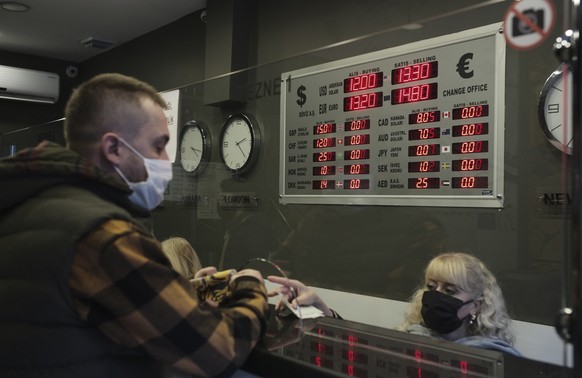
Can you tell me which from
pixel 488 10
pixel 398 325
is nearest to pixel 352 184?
pixel 398 325

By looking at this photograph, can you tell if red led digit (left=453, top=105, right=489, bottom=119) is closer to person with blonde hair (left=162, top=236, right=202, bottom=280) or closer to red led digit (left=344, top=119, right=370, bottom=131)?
red led digit (left=344, top=119, right=370, bottom=131)

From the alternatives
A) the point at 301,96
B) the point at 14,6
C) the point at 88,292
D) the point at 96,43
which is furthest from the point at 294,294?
the point at 96,43

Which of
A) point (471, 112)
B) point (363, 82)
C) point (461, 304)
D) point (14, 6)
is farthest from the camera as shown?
point (14, 6)

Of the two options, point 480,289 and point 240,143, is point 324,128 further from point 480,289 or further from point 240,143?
point 480,289

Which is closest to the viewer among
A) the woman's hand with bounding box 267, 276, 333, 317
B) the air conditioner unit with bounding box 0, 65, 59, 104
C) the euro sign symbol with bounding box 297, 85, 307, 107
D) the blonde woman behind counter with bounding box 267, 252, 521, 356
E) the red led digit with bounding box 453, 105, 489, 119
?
the woman's hand with bounding box 267, 276, 333, 317

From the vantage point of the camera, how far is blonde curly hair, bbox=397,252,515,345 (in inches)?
67.4

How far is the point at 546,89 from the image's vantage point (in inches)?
55.1

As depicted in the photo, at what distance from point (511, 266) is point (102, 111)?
1185 millimetres

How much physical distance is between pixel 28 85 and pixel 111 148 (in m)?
4.41

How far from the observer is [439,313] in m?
1.68

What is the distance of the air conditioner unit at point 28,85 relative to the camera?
492 cm

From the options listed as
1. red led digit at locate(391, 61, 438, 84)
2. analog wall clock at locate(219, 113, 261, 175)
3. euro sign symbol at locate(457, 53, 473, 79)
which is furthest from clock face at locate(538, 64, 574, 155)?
analog wall clock at locate(219, 113, 261, 175)

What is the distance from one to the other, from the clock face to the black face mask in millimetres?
564

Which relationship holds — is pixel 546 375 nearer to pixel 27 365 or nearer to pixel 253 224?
pixel 27 365
